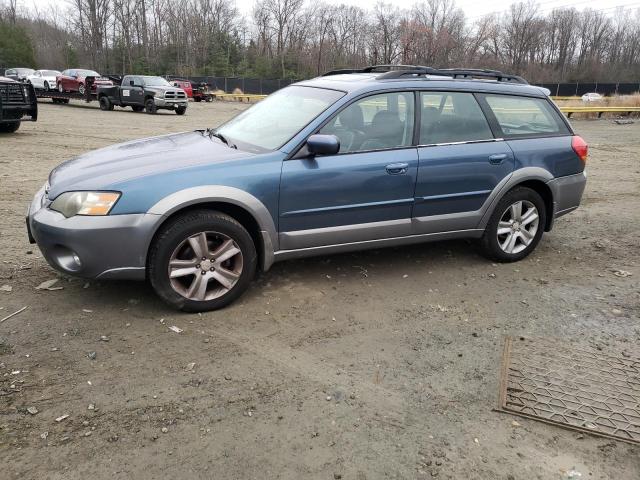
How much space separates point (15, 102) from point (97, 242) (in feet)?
34.8

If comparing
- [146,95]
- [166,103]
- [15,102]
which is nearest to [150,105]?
[146,95]

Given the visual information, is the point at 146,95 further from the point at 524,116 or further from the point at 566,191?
the point at 566,191

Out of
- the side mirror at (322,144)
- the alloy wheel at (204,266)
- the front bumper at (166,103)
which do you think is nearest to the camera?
the alloy wheel at (204,266)

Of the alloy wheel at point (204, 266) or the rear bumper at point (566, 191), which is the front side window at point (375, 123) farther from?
the rear bumper at point (566, 191)

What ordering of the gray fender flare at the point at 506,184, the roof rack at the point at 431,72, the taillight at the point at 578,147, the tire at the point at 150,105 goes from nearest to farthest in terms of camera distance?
the roof rack at the point at 431,72
the gray fender flare at the point at 506,184
the taillight at the point at 578,147
the tire at the point at 150,105

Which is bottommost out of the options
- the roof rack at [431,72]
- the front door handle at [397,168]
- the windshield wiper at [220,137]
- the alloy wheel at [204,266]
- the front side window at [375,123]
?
the alloy wheel at [204,266]

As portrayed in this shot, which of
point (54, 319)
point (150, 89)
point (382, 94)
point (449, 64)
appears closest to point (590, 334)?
point (382, 94)

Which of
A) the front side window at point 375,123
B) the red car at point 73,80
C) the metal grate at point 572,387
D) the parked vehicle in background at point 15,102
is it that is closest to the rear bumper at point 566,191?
the front side window at point 375,123

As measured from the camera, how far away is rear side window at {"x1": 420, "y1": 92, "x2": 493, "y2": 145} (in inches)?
179

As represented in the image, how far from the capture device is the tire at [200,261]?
3684mm

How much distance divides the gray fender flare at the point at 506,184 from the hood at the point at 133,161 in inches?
87.0

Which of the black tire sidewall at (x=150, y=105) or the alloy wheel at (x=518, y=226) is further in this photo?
the black tire sidewall at (x=150, y=105)

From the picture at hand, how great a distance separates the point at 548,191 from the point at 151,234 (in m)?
A: 3.65

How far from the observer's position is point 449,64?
60062 mm
